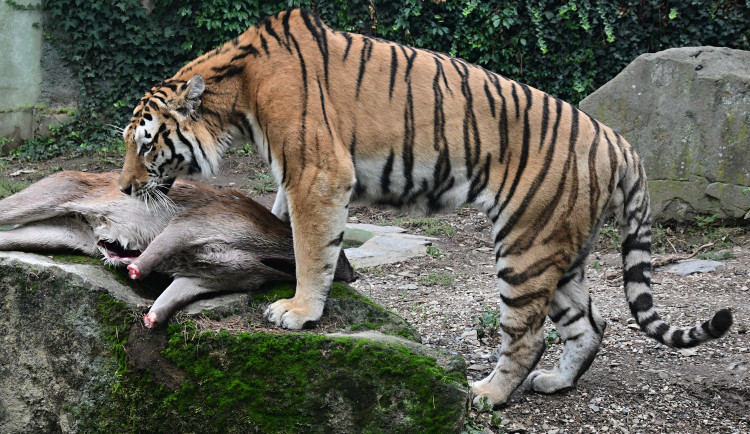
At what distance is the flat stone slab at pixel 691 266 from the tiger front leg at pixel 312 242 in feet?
15.3

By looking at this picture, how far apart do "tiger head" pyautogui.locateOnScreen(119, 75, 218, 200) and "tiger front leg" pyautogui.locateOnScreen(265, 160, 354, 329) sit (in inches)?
28.9

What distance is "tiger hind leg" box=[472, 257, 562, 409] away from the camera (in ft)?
14.0

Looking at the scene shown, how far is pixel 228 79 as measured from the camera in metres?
4.30

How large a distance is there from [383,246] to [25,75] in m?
7.12

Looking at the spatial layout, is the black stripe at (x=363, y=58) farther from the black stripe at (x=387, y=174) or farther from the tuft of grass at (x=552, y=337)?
the tuft of grass at (x=552, y=337)

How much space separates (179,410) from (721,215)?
691 centimetres

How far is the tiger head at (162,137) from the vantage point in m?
4.23

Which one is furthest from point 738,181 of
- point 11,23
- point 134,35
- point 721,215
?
point 11,23

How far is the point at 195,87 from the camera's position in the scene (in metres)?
4.18

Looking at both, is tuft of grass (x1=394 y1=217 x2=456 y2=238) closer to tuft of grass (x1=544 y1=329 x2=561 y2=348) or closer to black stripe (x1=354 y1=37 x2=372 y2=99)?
tuft of grass (x1=544 y1=329 x2=561 y2=348)

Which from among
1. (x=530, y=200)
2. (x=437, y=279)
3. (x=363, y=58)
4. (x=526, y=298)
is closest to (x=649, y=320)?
(x=526, y=298)

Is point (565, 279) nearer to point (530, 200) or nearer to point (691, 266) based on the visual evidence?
point (530, 200)

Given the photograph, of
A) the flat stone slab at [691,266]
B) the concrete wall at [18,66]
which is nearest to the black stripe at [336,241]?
the flat stone slab at [691,266]

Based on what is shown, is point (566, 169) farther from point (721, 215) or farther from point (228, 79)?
point (721, 215)
